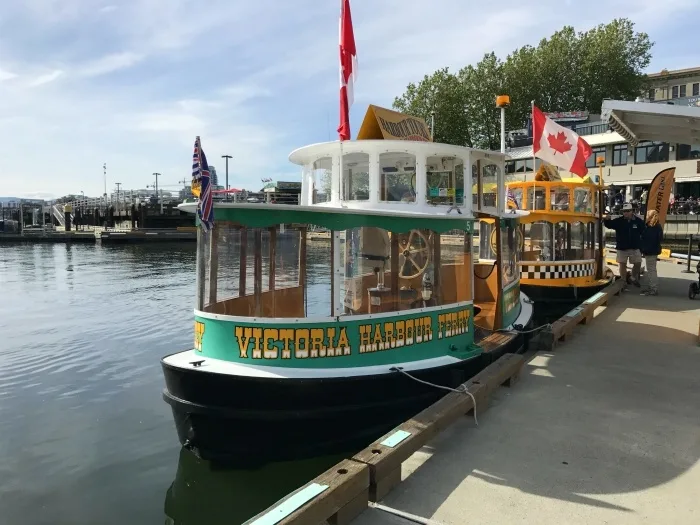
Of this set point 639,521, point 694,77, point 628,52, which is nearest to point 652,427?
point 639,521

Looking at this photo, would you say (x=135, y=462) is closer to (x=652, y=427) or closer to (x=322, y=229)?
(x=322, y=229)

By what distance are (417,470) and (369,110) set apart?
4.64m

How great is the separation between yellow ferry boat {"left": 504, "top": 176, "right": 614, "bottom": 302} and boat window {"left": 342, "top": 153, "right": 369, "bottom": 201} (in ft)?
25.9

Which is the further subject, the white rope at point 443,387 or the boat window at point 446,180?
the boat window at point 446,180

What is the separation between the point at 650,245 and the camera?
44.3 ft

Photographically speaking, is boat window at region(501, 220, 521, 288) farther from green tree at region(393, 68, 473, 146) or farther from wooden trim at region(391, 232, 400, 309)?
green tree at region(393, 68, 473, 146)

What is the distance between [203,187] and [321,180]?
2.59 meters

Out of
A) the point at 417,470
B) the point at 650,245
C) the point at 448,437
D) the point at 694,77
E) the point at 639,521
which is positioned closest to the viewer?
the point at 639,521

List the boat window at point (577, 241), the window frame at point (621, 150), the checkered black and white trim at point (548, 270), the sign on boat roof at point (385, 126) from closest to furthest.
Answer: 1. the sign on boat roof at point (385, 126)
2. the checkered black and white trim at point (548, 270)
3. the boat window at point (577, 241)
4. the window frame at point (621, 150)

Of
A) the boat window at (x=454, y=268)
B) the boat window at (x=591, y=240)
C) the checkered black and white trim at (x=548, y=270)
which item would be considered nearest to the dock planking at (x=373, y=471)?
the boat window at (x=454, y=268)

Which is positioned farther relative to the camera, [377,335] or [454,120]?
[454,120]

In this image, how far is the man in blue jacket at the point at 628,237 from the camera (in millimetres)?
14719

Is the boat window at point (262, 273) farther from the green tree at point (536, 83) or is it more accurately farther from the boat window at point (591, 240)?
the green tree at point (536, 83)

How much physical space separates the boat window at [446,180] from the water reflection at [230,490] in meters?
3.61
